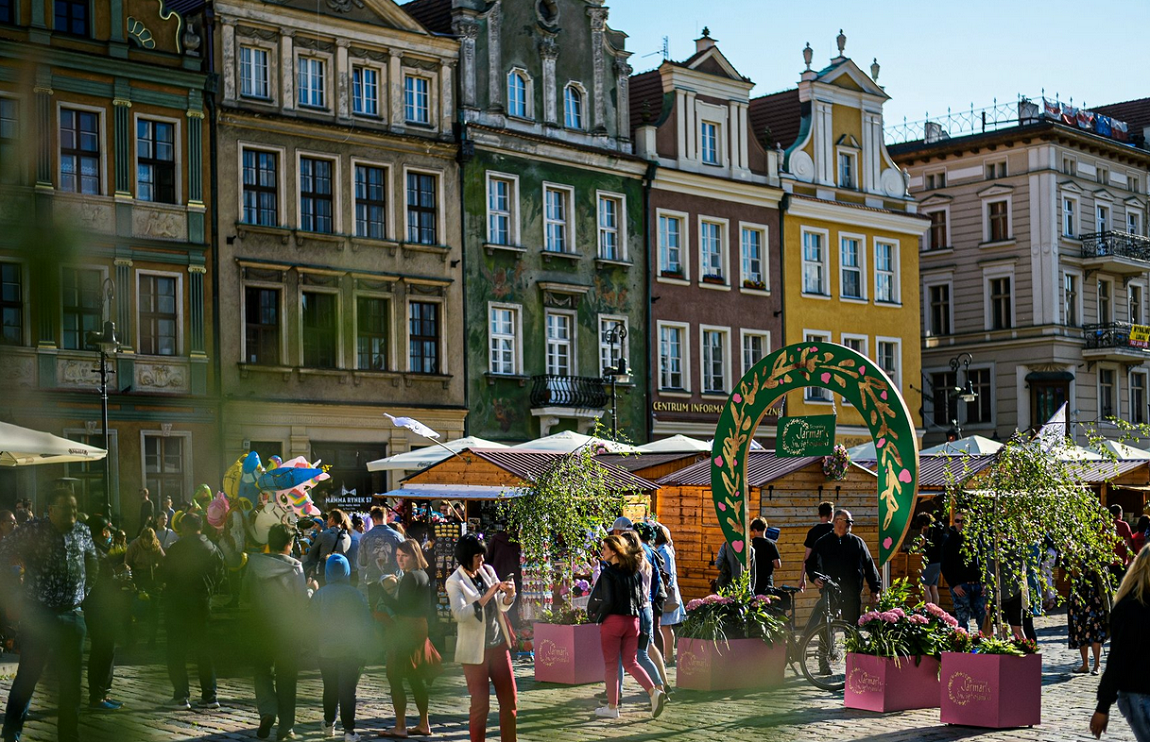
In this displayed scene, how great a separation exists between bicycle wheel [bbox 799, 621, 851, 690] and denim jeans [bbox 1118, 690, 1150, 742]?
6730 millimetres

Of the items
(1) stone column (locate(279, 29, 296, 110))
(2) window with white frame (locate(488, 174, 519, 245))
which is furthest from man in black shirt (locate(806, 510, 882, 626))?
(2) window with white frame (locate(488, 174, 519, 245))

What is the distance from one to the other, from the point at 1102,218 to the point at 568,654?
3989cm

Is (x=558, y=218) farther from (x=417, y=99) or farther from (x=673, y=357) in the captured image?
(x=673, y=357)

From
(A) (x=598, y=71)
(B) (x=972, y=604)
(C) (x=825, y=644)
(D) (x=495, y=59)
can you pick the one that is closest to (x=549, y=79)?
(A) (x=598, y=71)

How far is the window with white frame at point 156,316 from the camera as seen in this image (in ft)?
6.15

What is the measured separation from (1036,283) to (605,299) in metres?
18.1

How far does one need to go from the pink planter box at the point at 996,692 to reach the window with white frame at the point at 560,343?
896 inches

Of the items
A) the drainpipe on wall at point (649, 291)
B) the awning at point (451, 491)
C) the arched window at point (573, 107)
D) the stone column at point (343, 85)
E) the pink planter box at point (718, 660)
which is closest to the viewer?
the stone column at point (343, 85)

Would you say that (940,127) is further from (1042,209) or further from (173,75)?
(173,75)

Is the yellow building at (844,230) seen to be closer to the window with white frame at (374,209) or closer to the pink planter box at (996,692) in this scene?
the window with white frame at (374,209)

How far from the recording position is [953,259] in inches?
1964

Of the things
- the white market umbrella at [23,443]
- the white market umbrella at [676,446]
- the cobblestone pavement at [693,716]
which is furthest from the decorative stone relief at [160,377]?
the white market umbrella at [676,446]

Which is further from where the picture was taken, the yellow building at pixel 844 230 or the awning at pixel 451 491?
the yellow building at pixel 844 230

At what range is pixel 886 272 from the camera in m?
42.4
